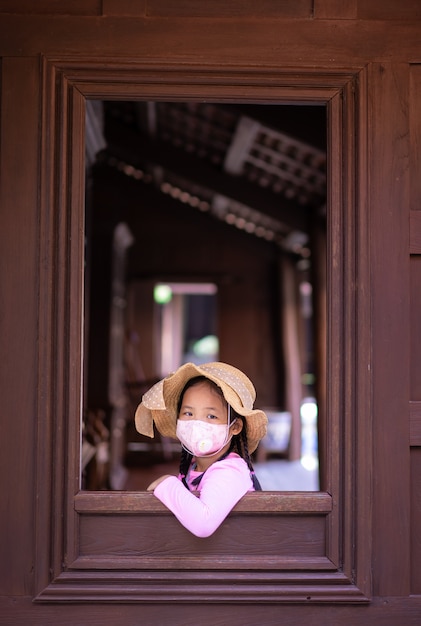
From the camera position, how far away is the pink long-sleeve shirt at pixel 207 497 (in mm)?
2078

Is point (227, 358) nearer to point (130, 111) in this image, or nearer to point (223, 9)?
point (130, 111)

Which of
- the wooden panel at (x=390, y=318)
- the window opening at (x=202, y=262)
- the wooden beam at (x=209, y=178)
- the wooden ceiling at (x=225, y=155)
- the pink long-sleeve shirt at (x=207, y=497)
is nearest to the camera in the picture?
the pink long-sleeve shirt at (x=207, y=497)

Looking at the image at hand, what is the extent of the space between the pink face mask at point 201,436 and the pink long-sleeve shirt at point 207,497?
0.06m

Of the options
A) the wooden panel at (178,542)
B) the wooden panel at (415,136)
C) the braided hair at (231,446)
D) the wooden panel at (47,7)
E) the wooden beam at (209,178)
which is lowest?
the wooden panel at (178,542)

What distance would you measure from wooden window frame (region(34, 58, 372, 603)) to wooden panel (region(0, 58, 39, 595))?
0.04 meters

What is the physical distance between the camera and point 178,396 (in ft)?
7.89

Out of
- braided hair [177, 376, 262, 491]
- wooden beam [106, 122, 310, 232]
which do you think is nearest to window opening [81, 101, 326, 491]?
wooden beam [106, 122, 310, 232]

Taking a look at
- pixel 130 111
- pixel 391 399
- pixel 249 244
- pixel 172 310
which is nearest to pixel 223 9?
pixel 391 399

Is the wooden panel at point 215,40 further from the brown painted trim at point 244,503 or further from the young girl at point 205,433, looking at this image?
the brown painted trim at point 244,503

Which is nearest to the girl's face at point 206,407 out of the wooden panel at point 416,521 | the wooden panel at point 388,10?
the wooden panel at point 416,521

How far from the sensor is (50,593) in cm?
215

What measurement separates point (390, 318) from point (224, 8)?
1080 mm

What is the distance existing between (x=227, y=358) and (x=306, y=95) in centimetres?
724

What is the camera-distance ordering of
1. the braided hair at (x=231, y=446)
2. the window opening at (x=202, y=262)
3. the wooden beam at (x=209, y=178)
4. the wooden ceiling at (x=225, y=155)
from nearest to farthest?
the braided hair at (x=231, y=446)
the wooden ceiling at (x=225, y=155)
the window opening at (x=202, y=262)
the wooden beam at (x=209, y=178)
